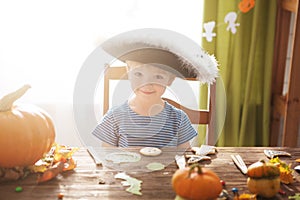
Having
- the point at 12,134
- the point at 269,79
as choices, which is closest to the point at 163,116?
the point at 12,134

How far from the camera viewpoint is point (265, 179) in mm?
989

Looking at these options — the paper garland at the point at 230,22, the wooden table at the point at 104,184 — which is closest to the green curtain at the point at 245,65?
the paper garland at the point at 230,22

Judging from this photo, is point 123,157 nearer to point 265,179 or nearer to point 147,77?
point 147,77

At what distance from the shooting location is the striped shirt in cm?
133

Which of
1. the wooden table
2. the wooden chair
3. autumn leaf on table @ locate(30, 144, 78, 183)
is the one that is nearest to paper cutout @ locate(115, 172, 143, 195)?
the wooden table

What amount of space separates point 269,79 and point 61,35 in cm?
100

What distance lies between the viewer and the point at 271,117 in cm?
233

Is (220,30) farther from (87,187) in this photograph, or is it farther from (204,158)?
(87,187)

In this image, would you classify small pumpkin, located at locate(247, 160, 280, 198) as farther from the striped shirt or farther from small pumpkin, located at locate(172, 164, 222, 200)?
the striped shirt

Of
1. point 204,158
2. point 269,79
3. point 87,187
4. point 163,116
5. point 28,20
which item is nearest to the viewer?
point 87,187

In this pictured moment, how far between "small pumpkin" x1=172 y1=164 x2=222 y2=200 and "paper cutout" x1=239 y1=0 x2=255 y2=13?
4.60 feet

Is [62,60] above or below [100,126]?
above

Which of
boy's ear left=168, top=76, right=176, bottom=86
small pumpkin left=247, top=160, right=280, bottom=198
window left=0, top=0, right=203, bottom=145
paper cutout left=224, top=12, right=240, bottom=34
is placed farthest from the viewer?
paper cutout left=224, top=12, right=240, bottom=34

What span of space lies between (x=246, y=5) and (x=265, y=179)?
1.31 m
